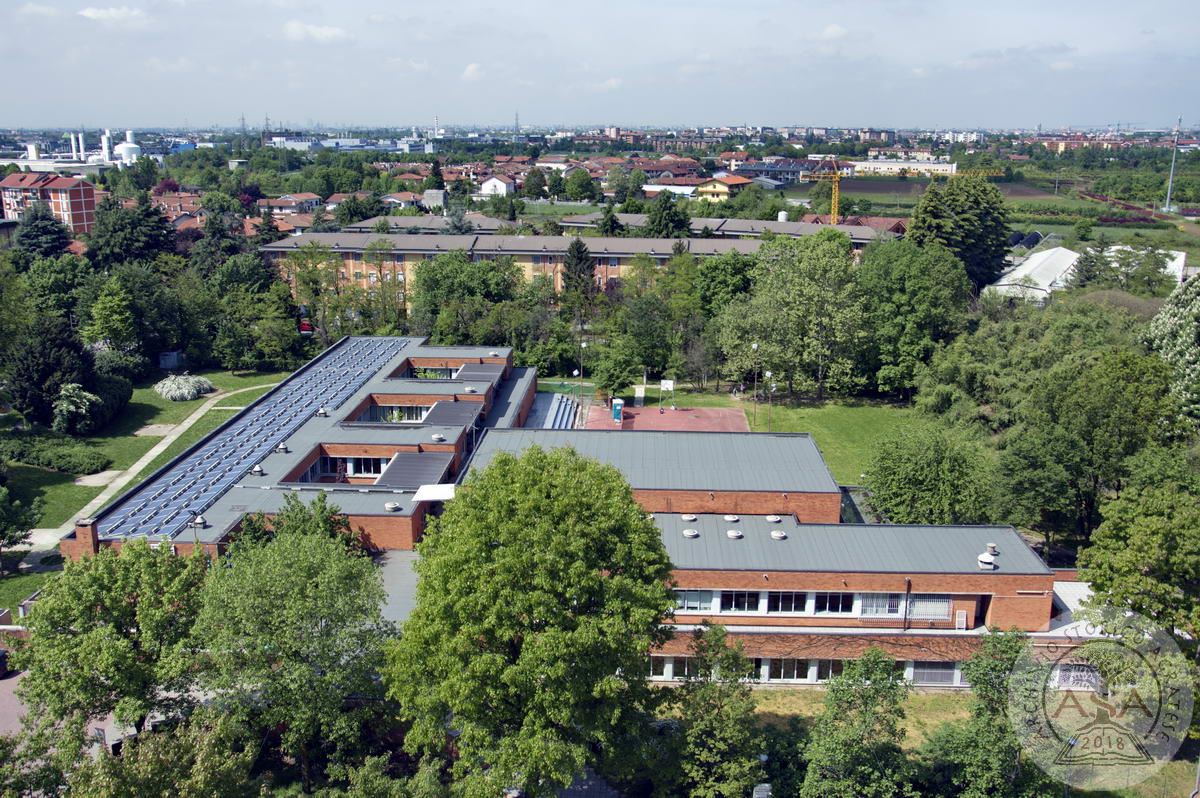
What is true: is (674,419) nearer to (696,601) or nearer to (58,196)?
(696,601)

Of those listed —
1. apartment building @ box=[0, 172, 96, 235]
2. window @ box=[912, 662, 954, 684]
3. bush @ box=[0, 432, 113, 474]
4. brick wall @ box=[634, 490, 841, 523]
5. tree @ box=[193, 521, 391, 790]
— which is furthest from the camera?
apartment building @ box=[0, 172, 96, 235]

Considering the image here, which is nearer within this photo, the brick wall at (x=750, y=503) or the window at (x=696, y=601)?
the window at (x=696, y=601)

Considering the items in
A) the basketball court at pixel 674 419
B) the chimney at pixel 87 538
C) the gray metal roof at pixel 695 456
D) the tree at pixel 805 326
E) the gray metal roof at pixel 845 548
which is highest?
the tree at pixel 805 326

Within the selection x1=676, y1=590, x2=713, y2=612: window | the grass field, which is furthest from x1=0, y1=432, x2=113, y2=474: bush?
x1=676, y1=590, x2=713, y2=612: window

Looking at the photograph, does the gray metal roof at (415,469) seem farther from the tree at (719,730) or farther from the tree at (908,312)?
the tree at (908,312)

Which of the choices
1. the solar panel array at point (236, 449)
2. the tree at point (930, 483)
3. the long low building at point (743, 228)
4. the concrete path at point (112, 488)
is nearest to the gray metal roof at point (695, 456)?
the tree at point (930, 483)

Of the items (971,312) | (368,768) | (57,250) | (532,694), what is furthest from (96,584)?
(57,250)

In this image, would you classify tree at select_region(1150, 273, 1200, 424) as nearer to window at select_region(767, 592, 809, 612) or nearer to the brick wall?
the brick wall
